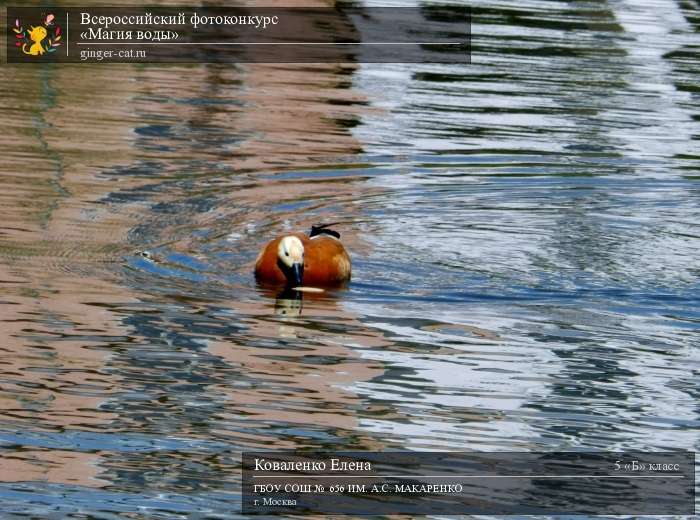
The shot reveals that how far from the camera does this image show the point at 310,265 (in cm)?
996

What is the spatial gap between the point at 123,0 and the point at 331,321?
11.9 m

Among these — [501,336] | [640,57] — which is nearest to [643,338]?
[501,336]

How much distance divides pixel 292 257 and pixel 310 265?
0.52 feet

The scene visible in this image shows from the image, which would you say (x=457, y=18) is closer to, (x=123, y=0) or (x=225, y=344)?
(x=123, y=0)

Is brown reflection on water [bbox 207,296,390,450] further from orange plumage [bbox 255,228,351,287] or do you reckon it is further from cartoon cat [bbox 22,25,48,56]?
cartoon cat [bbox 22,25,48,56]

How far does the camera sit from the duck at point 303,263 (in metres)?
9.88

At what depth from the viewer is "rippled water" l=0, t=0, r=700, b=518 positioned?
7406 millimetres

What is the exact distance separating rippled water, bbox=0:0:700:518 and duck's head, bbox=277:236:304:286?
7.0 inches

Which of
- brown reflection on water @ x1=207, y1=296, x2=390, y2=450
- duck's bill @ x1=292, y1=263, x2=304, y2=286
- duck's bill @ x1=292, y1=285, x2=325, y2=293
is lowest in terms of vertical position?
brown reflection on water @ x1=207, y1=296, x2=390, y2=450

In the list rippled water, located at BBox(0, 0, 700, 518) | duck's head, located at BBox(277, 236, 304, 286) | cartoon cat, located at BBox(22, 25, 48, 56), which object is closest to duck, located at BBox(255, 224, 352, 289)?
duck's head, located at BBox(277, 236, 304, 286)

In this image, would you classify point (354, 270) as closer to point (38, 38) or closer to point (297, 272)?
point (297, 272)

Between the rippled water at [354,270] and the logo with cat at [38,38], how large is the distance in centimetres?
81

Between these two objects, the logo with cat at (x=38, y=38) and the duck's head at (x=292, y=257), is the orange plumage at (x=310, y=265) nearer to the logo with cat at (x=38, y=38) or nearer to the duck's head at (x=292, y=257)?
the duck's head at (x=292, y=257)

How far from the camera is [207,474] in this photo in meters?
6.86
